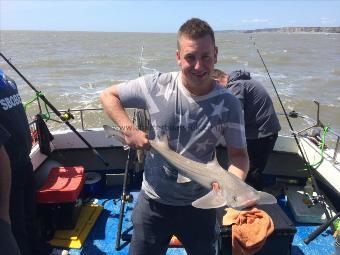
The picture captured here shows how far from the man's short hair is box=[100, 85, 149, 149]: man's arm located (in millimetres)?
727

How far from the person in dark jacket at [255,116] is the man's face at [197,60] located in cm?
258

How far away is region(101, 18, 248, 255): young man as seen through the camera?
2.68 m

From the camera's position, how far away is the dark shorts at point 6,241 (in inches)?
96.3

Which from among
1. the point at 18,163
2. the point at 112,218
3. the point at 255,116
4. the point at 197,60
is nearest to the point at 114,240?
the point at 112,218

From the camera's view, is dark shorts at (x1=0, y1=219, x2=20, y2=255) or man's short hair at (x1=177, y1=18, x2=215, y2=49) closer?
dark shorts at (x1=0, y1=219, x2=20, y2=255)

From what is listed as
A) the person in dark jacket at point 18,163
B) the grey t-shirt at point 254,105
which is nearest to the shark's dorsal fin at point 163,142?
the person in dark jacket at point 18,163

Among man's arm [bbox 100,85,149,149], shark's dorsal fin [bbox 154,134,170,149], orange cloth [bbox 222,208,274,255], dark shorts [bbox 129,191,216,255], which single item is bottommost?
orange cloth [bbox 222,208,274,255]

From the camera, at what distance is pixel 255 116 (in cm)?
545

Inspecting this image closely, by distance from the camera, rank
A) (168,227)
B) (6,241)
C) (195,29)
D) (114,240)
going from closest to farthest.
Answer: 1. (6,241)
2. (195,29)
3. (168,227)
4. (114,240)

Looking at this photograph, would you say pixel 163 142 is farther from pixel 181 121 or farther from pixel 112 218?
pixel 112 218

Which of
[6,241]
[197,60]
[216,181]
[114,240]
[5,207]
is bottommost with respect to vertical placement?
[114,240]

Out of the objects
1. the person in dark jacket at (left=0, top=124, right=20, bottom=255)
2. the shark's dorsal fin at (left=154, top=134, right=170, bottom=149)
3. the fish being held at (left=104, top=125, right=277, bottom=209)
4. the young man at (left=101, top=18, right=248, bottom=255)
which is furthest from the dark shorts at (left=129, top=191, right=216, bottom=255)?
the person in dark jacket at (left=0, top=124, right=20, bottom=255)

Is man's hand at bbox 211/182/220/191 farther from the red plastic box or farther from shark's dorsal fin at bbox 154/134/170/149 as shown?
the red plastic box

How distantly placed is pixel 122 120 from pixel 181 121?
18.6 inches
